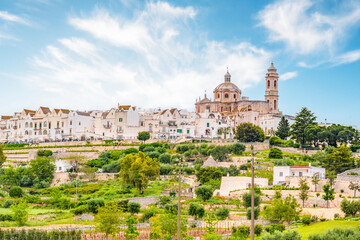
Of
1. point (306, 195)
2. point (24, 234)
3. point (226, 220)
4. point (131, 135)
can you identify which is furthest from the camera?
point (131, 135)

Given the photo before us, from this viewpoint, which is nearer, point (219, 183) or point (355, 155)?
point (219, 183)

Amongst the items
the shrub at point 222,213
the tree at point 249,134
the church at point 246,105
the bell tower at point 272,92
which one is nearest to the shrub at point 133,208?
the shrub at point 222,213

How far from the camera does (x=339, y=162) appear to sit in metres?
46.9

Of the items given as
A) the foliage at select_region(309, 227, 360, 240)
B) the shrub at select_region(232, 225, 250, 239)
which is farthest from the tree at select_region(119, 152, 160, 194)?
the foliage at select_region(309, 227, 360, 240)

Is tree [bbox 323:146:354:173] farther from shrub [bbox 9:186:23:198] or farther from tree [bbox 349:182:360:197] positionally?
shrub [bbox 9:186:23:198]

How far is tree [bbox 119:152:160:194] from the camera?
46125mm

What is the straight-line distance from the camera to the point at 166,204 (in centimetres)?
3894

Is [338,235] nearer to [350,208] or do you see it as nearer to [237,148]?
[350,208]

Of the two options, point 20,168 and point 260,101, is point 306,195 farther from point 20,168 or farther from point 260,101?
point 260,101

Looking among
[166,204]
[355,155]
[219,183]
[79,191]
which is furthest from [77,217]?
[355,155]

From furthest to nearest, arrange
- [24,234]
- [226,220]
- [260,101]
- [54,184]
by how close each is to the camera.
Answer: [260,101]
[54,184]
[226,220]
[24,234]

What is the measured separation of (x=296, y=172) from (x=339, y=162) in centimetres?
551

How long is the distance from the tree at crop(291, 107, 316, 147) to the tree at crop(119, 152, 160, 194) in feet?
89.2

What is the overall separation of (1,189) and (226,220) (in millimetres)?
29359
